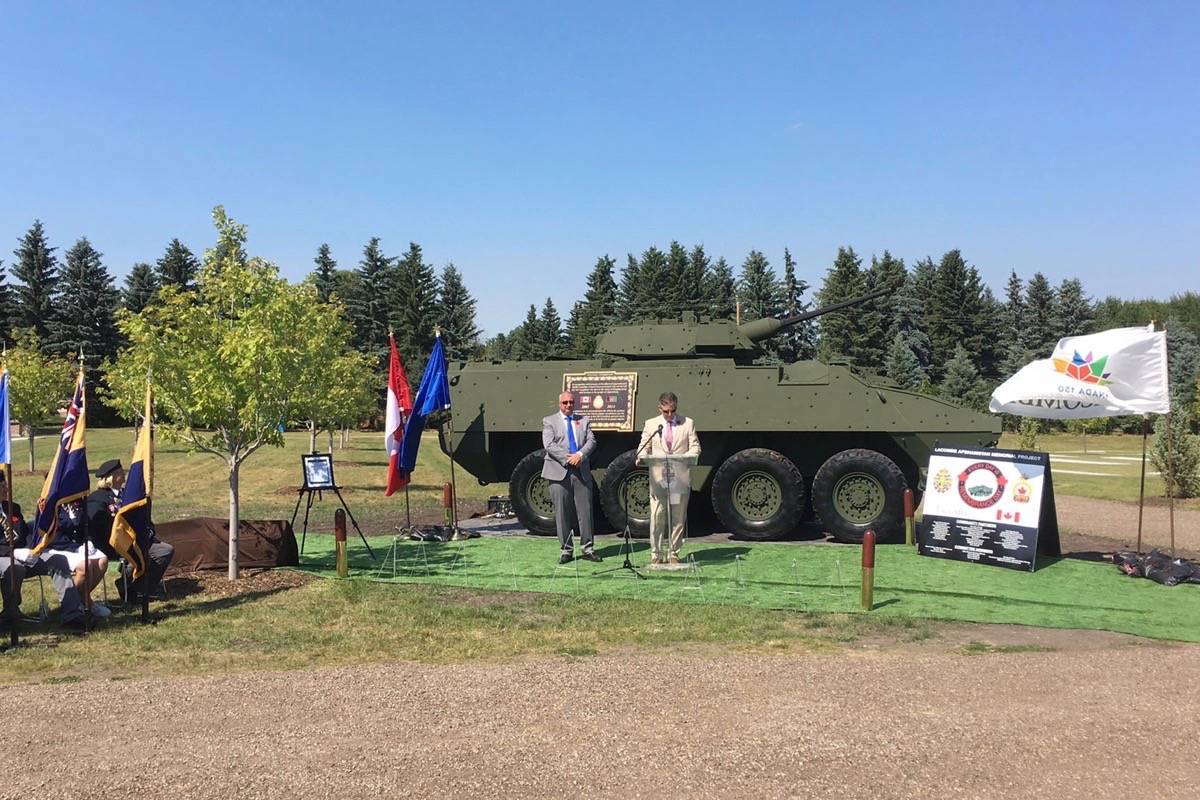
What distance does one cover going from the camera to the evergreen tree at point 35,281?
5494 centimetres

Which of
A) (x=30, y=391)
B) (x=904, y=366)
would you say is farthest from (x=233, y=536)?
(x=904, y=366)

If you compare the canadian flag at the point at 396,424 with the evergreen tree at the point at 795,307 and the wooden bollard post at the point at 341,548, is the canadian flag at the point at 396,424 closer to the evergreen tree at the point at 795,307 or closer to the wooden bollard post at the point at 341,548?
the wooden bollard post at the point at 341,548

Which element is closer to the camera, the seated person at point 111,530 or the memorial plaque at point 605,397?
the seated person at point 111,530

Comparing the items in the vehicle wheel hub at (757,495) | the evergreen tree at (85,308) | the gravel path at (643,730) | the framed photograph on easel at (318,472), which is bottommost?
the gravel path at (643,730)

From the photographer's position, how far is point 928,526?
11234 millimetres

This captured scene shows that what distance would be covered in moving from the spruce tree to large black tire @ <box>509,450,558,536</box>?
165ft

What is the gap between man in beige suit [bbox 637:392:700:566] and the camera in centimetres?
1056

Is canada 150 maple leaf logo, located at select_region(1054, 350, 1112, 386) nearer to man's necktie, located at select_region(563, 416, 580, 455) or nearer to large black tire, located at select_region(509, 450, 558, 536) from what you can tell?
man's necktie, located at select_region(563, 416, 580, 455)

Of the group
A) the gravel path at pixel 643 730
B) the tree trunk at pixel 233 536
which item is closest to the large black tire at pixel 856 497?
the gravel path at pixel 643 730

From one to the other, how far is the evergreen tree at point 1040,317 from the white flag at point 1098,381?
56.4 m

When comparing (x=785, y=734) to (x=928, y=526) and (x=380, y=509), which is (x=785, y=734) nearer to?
(x=928, y=526)

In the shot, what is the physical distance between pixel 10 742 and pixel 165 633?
2670 millimetres

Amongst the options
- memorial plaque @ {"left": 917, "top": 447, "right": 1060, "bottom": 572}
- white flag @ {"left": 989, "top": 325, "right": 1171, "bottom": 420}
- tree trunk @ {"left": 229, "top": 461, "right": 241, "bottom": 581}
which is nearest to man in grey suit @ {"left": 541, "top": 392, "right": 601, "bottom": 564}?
tree trunk @ {"left": 229, "top": 461, "right": 241, "bottom": 581}

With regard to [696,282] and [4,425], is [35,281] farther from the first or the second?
[4,425]
